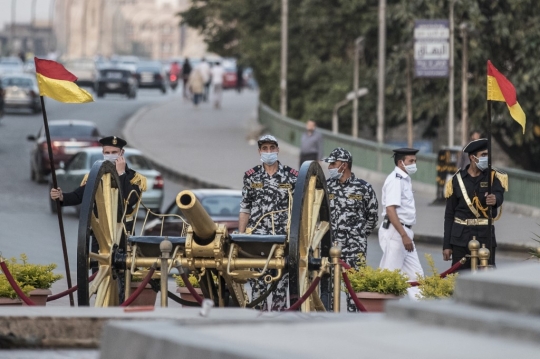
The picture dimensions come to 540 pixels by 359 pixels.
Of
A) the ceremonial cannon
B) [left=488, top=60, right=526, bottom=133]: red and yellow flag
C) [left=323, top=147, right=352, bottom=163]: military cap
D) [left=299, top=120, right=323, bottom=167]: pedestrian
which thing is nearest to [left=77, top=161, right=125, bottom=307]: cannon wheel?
the ceremonial cannon

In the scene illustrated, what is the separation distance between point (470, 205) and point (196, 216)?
3605 millimetres

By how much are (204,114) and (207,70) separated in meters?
4.58

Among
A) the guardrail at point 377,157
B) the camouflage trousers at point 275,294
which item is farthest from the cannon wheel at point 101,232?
the guardrail at point 377,157

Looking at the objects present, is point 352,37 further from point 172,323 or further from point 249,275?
point 172,323

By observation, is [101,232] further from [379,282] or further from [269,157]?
[379,282]

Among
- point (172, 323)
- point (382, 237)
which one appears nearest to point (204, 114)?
point (382, 237)

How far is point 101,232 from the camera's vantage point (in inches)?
422

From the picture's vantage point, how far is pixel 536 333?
18.4 feet

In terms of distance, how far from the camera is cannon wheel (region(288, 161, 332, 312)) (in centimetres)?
997

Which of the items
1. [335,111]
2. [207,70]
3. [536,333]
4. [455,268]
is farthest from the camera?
[207,70]

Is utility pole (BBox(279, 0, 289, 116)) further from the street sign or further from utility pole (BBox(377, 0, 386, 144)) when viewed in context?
the street sign

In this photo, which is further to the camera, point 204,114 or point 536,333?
point 204,114

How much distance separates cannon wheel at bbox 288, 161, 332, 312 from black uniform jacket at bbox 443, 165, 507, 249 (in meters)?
A: 2.11

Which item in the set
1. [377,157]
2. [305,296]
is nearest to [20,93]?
[377,157]
